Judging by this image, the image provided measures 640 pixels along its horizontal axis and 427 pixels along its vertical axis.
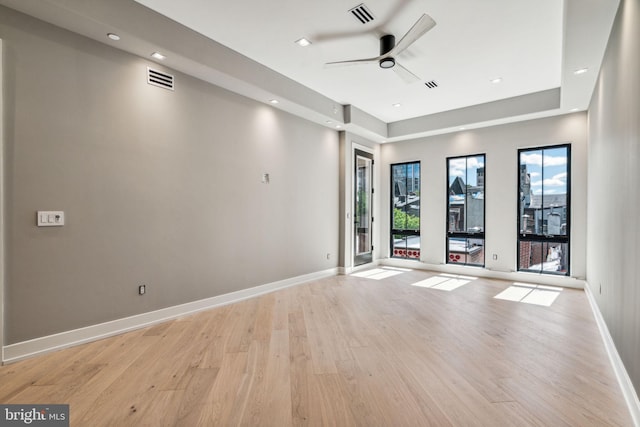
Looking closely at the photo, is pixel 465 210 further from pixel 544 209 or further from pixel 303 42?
pixel 303 42

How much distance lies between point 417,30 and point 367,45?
873 mm

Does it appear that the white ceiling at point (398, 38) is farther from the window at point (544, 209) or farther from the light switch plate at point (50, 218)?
the light switch plate at point (50, 218)

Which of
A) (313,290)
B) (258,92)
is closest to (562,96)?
(258,92)

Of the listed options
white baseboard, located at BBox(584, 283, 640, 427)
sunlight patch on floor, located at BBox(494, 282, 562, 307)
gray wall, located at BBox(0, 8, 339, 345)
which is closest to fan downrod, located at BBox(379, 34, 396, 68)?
gray wall, located at BBox(0, 8, 339, 345)

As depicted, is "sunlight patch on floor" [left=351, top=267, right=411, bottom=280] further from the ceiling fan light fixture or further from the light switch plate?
the light switch plate

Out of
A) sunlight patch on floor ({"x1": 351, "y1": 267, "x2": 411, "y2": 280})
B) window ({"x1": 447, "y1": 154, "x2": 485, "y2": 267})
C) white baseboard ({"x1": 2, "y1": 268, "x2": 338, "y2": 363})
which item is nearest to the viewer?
white baseboard ({"x1": 2, "y1": 268, "x2": 338, "y2": 363})

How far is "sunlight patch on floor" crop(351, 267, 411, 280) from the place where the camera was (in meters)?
6.22

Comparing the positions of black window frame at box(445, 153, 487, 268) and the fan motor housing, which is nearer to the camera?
the fan motor housing

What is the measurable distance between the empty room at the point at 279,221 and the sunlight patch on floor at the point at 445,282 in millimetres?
83

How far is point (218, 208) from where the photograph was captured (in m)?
4.23

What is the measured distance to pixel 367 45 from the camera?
376cm

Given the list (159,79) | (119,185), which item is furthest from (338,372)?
(159,79)

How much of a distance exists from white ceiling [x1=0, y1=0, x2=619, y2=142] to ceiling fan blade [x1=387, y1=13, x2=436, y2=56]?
0.83ft

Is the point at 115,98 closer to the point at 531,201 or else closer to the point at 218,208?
the point at 218,208
